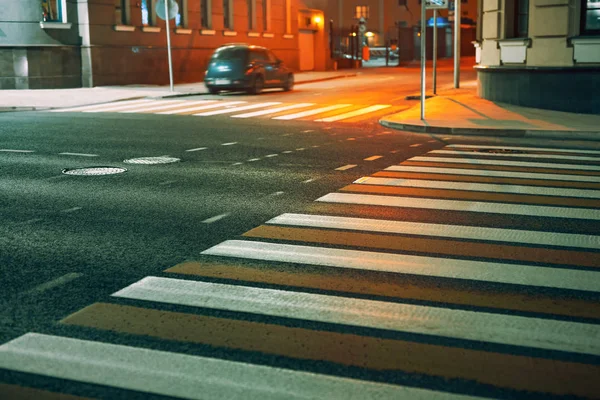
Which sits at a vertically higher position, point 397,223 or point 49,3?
point 49,3

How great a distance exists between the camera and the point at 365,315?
15.0 feet

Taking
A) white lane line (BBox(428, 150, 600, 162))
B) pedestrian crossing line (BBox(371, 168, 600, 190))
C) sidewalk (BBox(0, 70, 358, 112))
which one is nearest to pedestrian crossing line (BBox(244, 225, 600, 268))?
pedestrian crossing line (BBox(371, 168, 600, 190))

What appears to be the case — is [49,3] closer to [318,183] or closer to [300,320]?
[318,183]

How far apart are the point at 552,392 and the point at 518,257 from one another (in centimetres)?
244

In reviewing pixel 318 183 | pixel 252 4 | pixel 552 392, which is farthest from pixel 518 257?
pixel 252 4

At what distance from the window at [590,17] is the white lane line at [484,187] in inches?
409

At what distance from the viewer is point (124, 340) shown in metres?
4.21

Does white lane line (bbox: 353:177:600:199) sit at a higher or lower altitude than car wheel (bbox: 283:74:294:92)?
lower

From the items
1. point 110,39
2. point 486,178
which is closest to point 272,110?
point 110,39

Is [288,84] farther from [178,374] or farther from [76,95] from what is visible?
[178,374]

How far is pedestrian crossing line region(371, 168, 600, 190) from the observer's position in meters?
9.10

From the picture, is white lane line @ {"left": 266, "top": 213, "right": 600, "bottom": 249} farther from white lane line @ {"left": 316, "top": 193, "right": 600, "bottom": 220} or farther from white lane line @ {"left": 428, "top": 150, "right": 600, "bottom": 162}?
white lane line @ {"left": 428, "top": 150, "right": 600, "bottom": 162}

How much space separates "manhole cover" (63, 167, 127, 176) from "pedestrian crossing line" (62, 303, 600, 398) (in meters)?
5.68

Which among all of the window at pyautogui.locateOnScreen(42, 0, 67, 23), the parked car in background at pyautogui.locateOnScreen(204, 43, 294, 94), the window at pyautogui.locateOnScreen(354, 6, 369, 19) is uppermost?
the window at pyautogui.locateOnScreen(354, 6, 369, 19)
